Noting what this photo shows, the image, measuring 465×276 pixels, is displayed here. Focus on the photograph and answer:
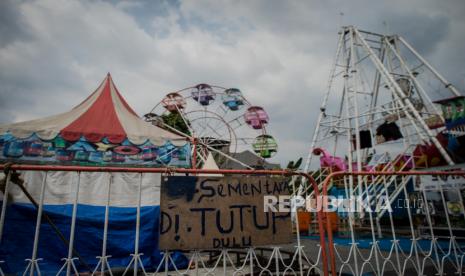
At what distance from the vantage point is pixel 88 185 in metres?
6.02

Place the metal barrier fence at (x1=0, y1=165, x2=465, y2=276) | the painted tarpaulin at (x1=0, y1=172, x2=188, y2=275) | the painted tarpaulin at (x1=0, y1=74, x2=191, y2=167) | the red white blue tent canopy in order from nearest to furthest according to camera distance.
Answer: the metal barrier fence at (x1=0, y1=165, x2=465, y2=276)
the painted tarpaulin at (x1=0, y1=172, x2=188, y2=275)
the painted tarpaulin at (x1=0, y1=74, x2=191, y2=167)
the red white blue tent canopy

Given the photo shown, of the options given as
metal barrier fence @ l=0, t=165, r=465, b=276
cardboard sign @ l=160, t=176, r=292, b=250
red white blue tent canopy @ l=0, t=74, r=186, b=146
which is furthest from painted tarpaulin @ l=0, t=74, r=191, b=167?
cardboard sign @ l=160, t=176, r=292, b=250

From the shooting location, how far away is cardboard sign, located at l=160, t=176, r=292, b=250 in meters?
2.52

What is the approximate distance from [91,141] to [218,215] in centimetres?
650

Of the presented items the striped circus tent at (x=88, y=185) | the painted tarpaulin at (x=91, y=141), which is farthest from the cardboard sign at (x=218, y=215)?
the painted tarpaulin at (x=91, y=141)

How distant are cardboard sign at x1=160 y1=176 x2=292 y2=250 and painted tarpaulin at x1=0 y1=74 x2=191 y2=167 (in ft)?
18.1

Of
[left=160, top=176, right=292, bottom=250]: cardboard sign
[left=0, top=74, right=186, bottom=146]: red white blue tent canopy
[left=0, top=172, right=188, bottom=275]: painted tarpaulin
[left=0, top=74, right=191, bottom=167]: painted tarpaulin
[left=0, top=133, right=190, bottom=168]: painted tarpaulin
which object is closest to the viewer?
[left=160, top=176, right=292, bottom=250]: cardboard sign

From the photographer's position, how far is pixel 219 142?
16.8 meters

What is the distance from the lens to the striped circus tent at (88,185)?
161 inches

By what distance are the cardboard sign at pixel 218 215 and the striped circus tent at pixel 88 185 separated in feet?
1.23

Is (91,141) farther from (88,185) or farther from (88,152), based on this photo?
(88,185)

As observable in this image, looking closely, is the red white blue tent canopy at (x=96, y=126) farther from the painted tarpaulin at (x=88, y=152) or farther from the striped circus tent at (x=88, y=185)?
the painted tarpaulin at (x=88, y=152)

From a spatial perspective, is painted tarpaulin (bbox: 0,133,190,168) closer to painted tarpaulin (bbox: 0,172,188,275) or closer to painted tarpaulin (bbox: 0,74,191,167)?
painted tarpaulin (bbox: 0,74,191,167)

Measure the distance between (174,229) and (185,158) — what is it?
601 cm
